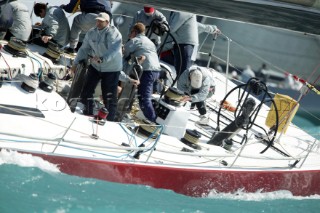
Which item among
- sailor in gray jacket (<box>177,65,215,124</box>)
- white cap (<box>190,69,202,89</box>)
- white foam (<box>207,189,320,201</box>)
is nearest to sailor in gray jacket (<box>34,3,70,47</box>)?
sailor in gray jacket (<box>177,65,215,124</box>)

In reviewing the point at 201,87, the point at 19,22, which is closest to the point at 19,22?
the point at 19,22

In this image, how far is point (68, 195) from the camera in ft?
22.9

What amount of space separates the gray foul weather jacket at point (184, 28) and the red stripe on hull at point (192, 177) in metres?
2.22

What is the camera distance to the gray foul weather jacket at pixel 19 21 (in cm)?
848

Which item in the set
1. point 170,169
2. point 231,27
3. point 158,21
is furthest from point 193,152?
point 231,27

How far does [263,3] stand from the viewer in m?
6.61

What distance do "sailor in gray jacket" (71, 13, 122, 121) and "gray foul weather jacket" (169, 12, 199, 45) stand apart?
78.3 inches

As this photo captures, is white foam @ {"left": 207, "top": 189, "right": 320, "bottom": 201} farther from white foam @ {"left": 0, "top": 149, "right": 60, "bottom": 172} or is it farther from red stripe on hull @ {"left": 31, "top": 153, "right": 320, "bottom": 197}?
white foam @ {"left": 0, "top": 149, "right": 60, "bottom": 172}

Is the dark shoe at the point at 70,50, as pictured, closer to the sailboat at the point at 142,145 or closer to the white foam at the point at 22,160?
the sailboat at the point at 142,145

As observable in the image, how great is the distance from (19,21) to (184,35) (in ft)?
7.35

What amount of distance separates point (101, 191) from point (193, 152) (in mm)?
1226

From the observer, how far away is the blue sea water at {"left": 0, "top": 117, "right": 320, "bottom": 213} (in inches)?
267

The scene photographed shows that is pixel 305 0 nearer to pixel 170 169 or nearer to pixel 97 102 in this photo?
pixel 170 169

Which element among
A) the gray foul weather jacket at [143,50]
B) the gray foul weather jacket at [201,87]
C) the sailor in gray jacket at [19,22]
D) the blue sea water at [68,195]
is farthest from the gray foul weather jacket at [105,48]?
the blue sea water at [68,195]
